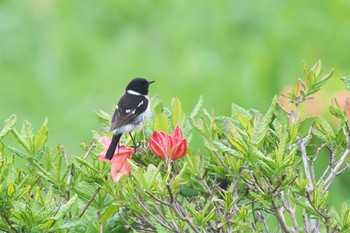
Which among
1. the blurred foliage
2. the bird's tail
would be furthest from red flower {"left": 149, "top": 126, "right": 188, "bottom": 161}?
the blurred foliage

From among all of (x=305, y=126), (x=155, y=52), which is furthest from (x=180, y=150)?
(x=155, y=52)

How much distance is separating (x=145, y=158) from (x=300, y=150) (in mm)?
421

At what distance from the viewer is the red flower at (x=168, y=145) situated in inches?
89.3

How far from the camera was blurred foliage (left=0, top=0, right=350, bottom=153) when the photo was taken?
6.16 metres

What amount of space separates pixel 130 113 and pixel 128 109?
158 millimetres

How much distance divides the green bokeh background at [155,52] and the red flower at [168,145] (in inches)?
122

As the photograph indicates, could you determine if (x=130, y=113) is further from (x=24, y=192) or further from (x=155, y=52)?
(x=155, y=52)

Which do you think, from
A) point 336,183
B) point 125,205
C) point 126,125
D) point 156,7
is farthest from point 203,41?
point 125,205

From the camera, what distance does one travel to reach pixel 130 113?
3111 millimetres

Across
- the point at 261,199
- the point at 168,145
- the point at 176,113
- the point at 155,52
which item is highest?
the point at 155,52

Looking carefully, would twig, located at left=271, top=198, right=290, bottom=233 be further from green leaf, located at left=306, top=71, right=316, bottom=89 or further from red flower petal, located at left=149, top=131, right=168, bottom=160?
green leaf, located at left=306, top=71, right=316, bottom=89

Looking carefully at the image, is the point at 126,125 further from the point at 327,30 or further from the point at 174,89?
the point at 327,30

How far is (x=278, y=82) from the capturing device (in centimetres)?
594

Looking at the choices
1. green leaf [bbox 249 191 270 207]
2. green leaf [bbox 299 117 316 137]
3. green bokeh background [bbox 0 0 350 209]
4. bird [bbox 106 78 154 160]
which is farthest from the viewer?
green bokeh background [bbox 0 0 350 209]
